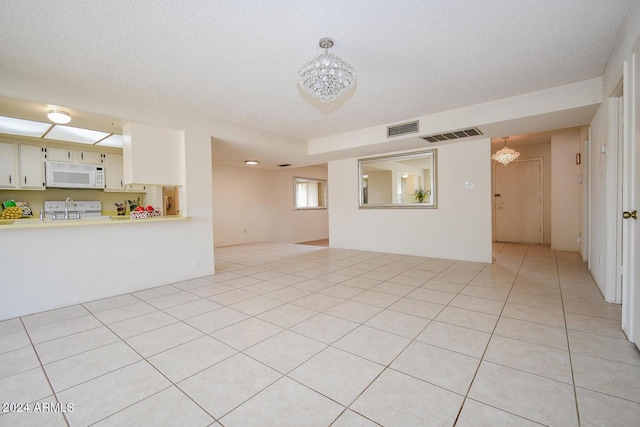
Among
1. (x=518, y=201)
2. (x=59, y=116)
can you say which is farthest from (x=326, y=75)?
(x=518, y=201)

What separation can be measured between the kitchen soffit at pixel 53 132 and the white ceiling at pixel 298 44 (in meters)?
1.33

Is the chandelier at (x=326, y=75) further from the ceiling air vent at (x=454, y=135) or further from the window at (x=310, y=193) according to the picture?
the window at (x=310, y=193)

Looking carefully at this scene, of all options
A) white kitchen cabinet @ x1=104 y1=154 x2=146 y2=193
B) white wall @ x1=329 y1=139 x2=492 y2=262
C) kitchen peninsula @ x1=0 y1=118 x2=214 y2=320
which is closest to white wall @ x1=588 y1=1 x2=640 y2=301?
white wall @ x1=329 y1=139 x2=492 y2=262

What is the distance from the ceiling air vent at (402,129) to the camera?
435cm

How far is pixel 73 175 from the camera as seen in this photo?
15.9ft

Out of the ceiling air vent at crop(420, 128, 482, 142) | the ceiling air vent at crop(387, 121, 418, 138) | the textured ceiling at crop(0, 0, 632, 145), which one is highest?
the textured ceiling at crop(0, 0, 632, 145)

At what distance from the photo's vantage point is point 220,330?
223 centimetres

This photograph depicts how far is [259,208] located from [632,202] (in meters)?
7.30

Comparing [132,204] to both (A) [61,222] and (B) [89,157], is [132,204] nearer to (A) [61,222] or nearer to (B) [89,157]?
(B) [89,157]

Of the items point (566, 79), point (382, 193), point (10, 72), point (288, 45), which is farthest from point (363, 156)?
point (10, 72)

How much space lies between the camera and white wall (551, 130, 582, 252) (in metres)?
5.54

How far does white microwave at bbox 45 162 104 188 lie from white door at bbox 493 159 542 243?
920 centimetres

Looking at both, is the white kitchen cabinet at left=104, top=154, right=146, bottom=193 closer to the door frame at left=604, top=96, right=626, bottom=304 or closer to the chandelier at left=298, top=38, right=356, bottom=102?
the chandelier at left=298, top=38, right=356, bottom=102

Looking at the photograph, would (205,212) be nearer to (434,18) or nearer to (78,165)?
(78,165)
